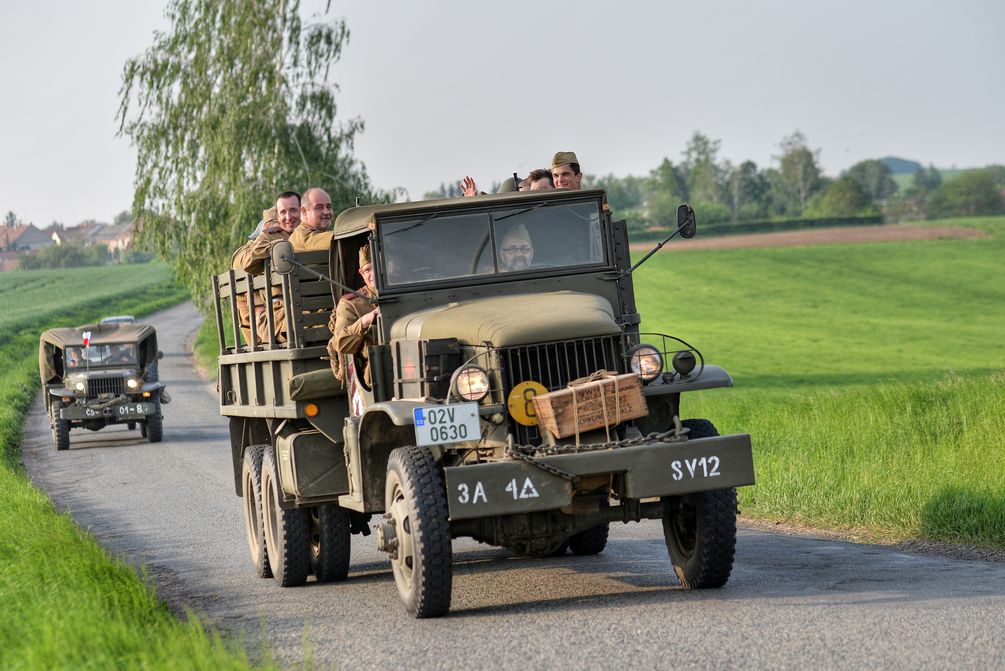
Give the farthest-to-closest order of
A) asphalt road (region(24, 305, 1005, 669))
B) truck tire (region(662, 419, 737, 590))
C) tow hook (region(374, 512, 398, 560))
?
1. truck tire (region(662, 419, 737, 590))
2. tow hook (region(374, 512, 398, 560))
3. asphalt road (region(24, 305, 1005, 669))

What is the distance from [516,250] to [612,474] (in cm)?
190

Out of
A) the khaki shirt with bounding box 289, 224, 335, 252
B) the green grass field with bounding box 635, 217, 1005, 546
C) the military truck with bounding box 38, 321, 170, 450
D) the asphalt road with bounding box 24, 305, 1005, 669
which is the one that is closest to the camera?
the asphalt road with bounding box 24, 305, 1005, 669

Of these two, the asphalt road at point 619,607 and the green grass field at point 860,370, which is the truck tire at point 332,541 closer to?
the asphalt road at point 619,607

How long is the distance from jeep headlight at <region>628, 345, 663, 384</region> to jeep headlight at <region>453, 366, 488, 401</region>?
2.74 feet

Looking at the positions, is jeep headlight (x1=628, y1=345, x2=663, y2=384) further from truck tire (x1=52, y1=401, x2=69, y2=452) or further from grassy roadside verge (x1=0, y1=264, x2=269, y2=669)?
truck tire (x1=52, y1=401, x2=69, y2=452)

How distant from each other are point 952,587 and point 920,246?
71.0 meters

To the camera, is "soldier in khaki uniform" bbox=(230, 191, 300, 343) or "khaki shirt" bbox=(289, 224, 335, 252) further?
"soldier in khaki uniform" bbox=(230, 191, 300, 343)

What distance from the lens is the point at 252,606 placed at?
904 cm

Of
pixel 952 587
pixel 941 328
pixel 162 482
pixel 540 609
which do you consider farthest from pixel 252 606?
pixel 941 328

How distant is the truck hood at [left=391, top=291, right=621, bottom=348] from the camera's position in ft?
25.9

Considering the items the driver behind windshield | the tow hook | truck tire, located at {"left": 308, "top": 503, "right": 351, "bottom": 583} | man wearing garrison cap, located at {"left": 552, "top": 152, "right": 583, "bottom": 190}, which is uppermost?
man wearing garrison cap, located at {"left": 552, "top": 152, "right": 583, "bottom": 190}

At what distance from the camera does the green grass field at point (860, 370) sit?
1147cm

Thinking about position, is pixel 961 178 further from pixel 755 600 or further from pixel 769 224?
pixel 755 600

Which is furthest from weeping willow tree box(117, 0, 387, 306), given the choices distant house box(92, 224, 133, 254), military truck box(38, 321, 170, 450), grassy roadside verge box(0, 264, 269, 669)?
distant house box(92, 224, 133, 254)
